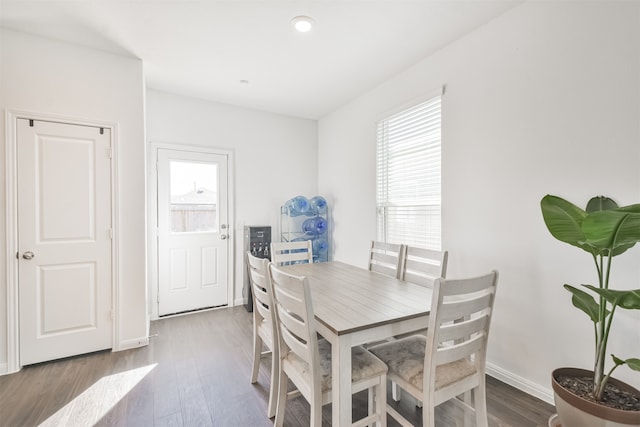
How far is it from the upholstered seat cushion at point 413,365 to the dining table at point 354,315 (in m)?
0.20

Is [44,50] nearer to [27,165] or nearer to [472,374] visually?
[27,165]

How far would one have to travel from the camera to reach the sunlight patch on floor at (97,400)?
1.80 metres

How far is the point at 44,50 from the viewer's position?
242 cm

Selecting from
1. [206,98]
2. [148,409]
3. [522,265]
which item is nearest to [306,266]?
[148,409]

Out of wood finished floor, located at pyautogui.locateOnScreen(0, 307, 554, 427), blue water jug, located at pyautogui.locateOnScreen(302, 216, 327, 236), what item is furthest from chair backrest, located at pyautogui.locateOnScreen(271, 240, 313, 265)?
blue water jug, located at pyautogui.locateOnScreen(302, 216, 327, 236)

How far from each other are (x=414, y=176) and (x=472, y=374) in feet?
6.43

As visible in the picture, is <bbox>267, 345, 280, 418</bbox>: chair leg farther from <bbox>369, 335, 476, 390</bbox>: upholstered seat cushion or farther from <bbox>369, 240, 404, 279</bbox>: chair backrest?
<bbox>369, 240, 404, 279</bbox>: chair backrest

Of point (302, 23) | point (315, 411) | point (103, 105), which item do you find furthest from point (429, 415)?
point (103, 105)

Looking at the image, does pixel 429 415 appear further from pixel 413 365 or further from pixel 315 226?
pixel 315 226

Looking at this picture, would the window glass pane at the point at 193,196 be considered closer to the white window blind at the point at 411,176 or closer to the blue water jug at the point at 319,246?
the blue water jug at the point at 319,246

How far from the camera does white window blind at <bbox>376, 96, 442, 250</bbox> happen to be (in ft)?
9.09

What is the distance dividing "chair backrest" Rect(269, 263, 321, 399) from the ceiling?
1931mm

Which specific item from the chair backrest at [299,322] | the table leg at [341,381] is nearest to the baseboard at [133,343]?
the chair backrest at [299,322]

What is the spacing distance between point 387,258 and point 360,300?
36.1 inches
